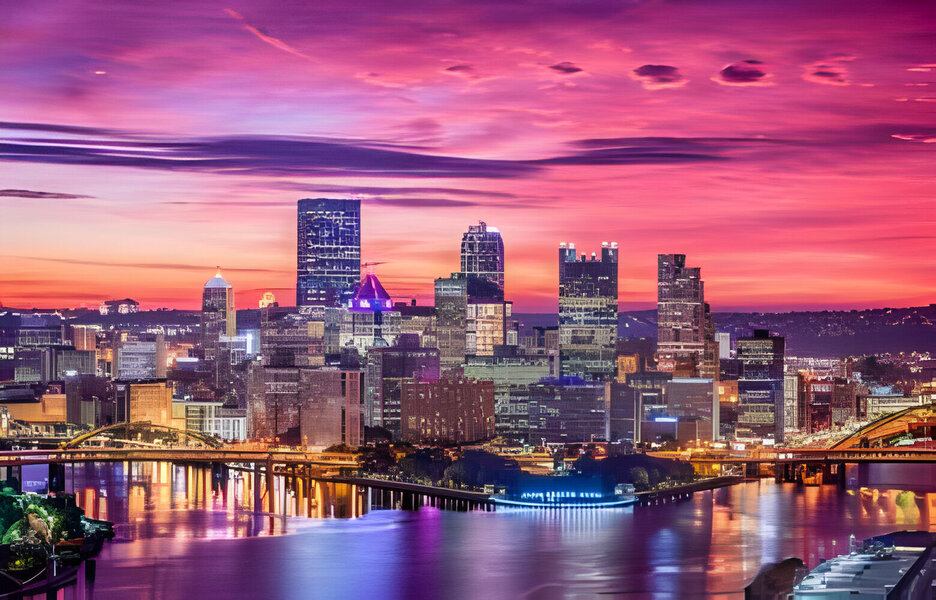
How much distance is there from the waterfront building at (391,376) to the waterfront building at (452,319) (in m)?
6.48

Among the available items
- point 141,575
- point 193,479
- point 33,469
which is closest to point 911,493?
point 193,479

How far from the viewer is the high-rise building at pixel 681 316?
78.4 metres

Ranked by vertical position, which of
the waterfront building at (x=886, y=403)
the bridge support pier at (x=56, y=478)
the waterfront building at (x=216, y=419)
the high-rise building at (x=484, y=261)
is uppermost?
the high-rise building at (x=484, y=261)

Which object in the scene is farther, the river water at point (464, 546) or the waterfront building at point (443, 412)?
the waterfront building at point (443, 412)

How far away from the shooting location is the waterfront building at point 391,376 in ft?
226

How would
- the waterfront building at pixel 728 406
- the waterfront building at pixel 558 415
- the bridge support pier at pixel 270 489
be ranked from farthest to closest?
the waterfront building at pixel 728 406
the waterfront building at pixel 558 415
the bridge support pier at pixel 270 489

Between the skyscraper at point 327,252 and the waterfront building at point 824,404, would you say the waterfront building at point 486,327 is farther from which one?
the waterfront building at point 824,404

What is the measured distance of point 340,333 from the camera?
83250mm

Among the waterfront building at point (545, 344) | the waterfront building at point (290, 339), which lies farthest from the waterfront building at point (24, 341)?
the waterfront building at point (545, 344)

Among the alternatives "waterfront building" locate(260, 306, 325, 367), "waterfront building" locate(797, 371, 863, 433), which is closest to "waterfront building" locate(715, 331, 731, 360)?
"waterfront building" locate(797, 371, 863, 433)

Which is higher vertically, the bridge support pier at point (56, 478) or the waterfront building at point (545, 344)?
the waterfront building at point (545, 344)

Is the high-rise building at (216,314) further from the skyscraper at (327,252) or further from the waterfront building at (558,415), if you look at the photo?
the waterfront building at (558,415)

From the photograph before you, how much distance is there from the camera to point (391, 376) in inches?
2781

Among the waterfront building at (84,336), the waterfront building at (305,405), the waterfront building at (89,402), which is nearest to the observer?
the waterfront building at (305,405)
